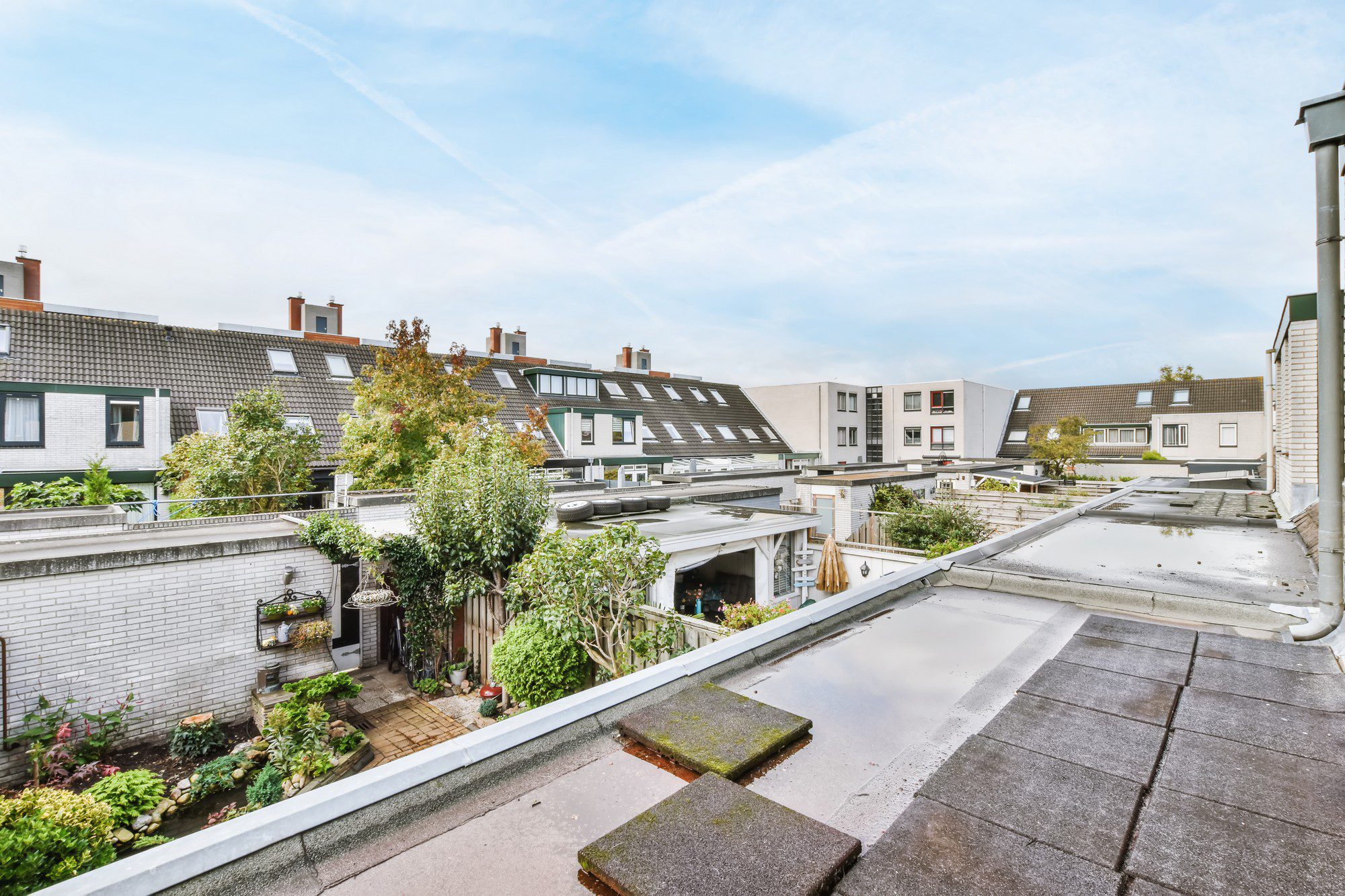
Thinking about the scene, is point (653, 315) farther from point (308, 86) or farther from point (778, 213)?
point (308, 86)

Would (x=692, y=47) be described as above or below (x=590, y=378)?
above

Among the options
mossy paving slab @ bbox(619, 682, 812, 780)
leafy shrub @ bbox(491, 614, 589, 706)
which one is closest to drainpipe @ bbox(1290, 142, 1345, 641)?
mossy paving slab @ bbox(619, 682, 812, 780)

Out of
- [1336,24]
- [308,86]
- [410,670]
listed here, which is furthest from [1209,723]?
[308,86]

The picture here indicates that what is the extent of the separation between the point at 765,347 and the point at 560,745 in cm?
3693

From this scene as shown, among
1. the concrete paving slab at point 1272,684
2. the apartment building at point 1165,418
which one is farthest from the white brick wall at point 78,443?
the apartment building at point 1165,418

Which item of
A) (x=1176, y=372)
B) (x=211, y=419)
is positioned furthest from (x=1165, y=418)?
(x=211, y=419)

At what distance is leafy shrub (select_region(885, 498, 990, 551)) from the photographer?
520 inches

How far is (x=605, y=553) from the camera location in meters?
6.42

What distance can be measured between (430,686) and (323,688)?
1.70 meters

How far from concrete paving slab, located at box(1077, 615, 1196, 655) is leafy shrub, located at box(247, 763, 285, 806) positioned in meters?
7.87

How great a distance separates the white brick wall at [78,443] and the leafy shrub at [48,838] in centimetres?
1382

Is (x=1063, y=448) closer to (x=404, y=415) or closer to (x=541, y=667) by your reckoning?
(x=404, y=415)

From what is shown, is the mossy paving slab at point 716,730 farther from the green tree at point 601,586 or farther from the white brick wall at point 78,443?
the white brick wall at point 78,443

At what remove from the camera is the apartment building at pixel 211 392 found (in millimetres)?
15695
